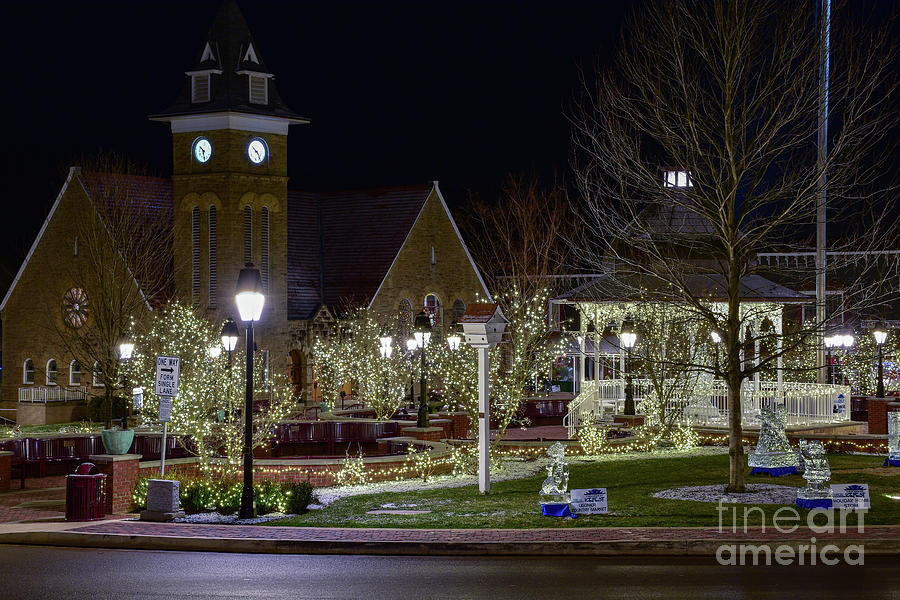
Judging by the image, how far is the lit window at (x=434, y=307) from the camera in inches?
2388

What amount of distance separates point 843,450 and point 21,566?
2037 centimetres

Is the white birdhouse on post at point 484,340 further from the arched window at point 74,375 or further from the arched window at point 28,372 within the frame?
the arched window at point 28,372

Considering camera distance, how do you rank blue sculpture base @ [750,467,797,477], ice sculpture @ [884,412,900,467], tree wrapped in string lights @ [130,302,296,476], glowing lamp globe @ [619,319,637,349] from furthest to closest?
glowing lamp globe @ [619,319,637,349] < ice sculpture @ [884,412,900,467] < tree wrapped in string lights @ [130,302,296,476] < blue sculpture base @ [750,467,797,477]

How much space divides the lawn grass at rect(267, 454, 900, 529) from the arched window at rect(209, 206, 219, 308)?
28886mm

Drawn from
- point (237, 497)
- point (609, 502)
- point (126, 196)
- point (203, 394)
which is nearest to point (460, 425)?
point (203, 394)

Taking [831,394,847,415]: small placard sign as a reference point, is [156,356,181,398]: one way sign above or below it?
above

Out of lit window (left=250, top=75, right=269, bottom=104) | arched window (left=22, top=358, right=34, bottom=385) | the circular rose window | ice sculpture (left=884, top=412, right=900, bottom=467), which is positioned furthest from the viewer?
arched window (left=22, top=358, right=34, bottom=385)

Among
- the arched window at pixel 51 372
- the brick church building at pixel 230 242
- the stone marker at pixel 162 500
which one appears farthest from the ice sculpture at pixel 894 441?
the arched window at pixel 51 372

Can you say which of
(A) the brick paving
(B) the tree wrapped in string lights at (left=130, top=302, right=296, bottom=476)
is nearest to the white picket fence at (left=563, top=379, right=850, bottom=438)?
(B) the tree wrapped in string lights at (left=130, top=302, right=296, bottom=476)

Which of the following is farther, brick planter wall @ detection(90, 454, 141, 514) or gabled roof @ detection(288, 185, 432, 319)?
gabled roof @ detection(288, 185, 432, 319)

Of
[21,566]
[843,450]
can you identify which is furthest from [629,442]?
[21,566]

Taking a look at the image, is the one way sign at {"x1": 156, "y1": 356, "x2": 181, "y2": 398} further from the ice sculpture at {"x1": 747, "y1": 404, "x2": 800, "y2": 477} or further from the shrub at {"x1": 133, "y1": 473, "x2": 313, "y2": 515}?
the ice sculpture at {"x1": 747, "y1": 404, "x2": 800, "y2": 477}

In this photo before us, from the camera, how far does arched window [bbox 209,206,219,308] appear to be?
2056 inches

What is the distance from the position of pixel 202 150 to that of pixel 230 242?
4099mm
